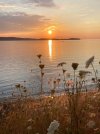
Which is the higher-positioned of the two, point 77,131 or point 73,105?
point 73,105

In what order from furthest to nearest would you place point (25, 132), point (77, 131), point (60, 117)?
point (60, 117) < point (25, 132) < point (77, 131)

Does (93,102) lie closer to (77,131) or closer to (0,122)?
(0,122)

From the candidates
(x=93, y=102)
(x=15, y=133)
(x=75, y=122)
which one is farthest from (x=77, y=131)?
(x=93, y=102)

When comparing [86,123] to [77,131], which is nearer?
[77,131]

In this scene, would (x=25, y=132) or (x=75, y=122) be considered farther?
(x=25, y=132)

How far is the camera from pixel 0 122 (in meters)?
6.09

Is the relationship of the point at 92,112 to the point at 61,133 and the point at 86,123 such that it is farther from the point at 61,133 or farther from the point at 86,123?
the point at 61,133

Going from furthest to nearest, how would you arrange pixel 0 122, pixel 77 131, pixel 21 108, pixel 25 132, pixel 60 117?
1. pixel 21 108
2. pixel 0 122
3. pixel 60 117
4. pixel 25 132
5. pixel 77 131

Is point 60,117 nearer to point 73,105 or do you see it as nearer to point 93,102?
point 73,105

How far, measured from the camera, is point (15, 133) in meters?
5.11

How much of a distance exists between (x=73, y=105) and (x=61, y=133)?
434 millimetres

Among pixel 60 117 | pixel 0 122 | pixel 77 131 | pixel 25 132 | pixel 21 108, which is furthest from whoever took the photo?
pixel 21 108

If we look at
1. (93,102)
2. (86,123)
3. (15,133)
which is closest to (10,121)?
(15,133)

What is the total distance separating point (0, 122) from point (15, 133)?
3.45 ft
